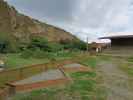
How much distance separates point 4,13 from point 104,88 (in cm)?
4360

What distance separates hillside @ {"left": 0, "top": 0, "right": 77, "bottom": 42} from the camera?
158 ft

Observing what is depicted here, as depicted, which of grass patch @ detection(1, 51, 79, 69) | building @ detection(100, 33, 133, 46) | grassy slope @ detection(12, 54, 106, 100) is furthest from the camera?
building @ detection(100, 33, 133, 46)

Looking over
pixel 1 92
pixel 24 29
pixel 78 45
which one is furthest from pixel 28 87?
pixel 24 29

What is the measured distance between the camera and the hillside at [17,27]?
48.2 metres

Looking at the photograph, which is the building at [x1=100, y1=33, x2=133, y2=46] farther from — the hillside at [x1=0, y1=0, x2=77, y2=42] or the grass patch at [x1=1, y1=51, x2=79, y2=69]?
the hillside at [x1=0, y1=0, x2=77, y2=42]

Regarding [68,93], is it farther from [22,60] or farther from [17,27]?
[17,27]

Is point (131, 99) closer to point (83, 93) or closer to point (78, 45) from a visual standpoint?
point (83, 93)

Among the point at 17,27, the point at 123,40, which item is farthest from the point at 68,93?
the point at 17,27

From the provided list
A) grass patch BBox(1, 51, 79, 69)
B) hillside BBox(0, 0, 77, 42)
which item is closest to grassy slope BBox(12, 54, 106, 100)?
grass patch BBox(1, 51, 79, 69)

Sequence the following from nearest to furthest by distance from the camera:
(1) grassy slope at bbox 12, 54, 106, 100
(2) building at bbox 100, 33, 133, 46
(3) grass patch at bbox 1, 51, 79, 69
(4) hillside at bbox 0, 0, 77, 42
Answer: (1) grassy slope at bbox 12, 54, 106, 100
(3) grass patch at bbox 1, 51, 79, 69
(2) building at bbox 100, 33, 133, 46
(4) hillside at bbox 0, 0, 77, 42

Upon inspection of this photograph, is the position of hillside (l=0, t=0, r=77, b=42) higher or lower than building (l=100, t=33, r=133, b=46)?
higher

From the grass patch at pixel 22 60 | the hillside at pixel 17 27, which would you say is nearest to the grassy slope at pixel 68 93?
the grass patch at pixel 22 60

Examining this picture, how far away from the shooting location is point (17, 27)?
56.3 metres

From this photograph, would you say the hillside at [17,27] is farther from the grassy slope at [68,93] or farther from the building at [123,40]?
the grassy slope at [68,93]
